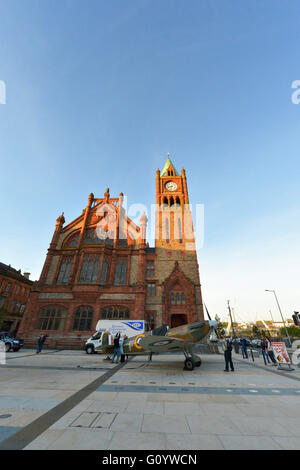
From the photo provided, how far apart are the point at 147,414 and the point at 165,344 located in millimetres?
7227

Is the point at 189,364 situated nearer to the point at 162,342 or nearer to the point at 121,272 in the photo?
the point at 162,342

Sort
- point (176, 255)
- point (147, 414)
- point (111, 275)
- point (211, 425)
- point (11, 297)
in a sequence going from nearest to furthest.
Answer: point (211, 425)
point (147, 414)
point (111, 275)
point (176, 255)
point (11, 297)

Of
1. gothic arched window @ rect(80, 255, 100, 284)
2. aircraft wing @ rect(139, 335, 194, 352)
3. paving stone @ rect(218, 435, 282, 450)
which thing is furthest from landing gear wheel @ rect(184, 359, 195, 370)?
gothic arched window @ rect(80, 255, 100, 284)

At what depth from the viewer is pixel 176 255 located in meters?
34.3

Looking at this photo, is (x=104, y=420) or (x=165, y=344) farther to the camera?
(x=165, y=344)

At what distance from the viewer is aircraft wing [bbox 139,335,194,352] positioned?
12.0m

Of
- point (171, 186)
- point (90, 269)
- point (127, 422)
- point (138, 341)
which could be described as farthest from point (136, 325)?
point (171, 186)

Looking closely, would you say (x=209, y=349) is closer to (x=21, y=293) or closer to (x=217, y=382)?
(x=217, y=382)

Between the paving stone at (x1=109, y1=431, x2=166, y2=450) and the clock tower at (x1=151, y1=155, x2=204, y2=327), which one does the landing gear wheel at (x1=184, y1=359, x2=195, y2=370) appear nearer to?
the paving stone at (x1=109, y1=431, x2=166, y2=450)

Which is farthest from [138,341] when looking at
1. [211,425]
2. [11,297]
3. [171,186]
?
[11,297]

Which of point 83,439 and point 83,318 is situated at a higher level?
point 83,318

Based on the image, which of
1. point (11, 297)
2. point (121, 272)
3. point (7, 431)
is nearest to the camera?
point (7, 431)

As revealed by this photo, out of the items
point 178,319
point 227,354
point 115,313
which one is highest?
point 115,313

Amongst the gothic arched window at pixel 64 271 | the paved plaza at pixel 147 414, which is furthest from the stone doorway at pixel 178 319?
the paved plaza at pixel 147 414
